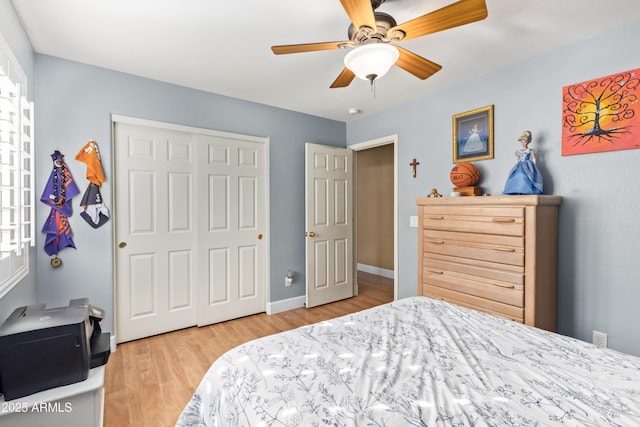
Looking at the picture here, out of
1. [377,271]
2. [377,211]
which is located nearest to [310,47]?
[377,211]

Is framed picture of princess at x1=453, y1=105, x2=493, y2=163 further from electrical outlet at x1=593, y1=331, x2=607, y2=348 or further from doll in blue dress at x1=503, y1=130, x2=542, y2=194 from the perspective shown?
electrical outlet at x1=593, y1=331, x2=607, y2=348

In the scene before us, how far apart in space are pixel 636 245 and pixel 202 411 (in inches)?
107

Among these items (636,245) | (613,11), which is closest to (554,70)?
(613,11)

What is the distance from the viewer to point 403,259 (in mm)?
3455

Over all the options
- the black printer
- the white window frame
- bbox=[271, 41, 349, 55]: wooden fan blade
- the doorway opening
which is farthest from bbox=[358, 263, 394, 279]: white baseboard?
the white window frame

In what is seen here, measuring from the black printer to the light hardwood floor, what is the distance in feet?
2.29

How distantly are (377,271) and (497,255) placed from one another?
3492mm

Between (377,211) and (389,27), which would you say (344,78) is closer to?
(389,27)

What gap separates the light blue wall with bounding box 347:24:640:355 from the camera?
6.61ft

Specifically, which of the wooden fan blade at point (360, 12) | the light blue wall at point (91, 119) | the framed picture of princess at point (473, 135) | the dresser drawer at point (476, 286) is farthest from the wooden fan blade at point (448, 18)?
the light blue wall at point (91, 119)

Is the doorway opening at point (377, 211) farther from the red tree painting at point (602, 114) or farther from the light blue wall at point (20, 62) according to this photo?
the light blue wall at point (20, 62)

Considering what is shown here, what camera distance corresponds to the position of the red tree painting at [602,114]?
1979 mm

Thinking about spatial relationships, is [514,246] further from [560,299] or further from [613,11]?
[613,11]

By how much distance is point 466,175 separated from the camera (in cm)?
269
